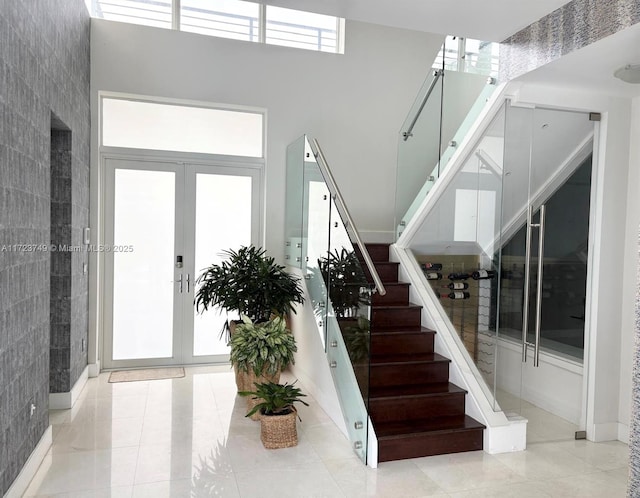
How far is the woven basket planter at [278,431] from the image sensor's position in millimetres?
3445

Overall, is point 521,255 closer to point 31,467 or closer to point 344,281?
point 344,281

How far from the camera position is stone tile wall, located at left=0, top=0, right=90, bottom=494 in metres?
2.57

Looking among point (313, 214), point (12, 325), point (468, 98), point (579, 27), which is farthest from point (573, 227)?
point (12, 325)

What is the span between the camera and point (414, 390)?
3.74 m

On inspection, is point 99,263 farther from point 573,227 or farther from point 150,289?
point 573,227

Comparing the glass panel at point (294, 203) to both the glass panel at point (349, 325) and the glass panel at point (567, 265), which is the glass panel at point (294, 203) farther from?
the glass panel at point (567, 265)

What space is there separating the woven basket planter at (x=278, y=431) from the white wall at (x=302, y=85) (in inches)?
102

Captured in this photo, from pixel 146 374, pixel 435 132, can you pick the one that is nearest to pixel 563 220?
pixel 435 132

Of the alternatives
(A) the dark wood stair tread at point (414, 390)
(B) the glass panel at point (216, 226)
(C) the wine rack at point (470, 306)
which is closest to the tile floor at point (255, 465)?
(A) the dark wood stair tread at point (414, 390)

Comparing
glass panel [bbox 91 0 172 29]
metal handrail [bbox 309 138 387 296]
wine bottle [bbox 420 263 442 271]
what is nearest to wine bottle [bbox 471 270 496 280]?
wine bottle [bbox 420 263 442 271]

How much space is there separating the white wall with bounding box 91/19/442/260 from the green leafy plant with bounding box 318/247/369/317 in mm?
2003

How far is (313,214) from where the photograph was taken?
4.50 meters

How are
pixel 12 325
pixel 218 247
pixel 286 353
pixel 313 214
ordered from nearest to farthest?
1. pixel 12 325
2. pixel 286 353
3. pixel 313 214
4. pixel 218 247

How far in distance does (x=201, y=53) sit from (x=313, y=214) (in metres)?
2.45
